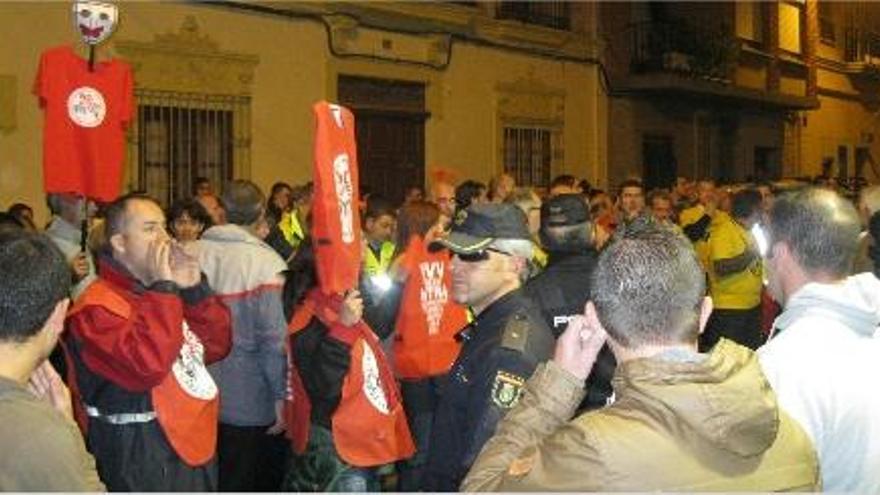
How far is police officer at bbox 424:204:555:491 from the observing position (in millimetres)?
3461

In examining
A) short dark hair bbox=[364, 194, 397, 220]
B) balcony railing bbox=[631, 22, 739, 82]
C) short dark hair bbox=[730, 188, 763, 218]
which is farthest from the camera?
balcony railing bbox=[631, 22, 739, 82]

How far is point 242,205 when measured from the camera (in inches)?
237

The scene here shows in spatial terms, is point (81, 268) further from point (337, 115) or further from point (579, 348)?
point (579, 348)

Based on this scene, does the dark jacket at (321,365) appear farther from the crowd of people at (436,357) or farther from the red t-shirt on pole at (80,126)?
the red t-shirt on pole at (80,126)

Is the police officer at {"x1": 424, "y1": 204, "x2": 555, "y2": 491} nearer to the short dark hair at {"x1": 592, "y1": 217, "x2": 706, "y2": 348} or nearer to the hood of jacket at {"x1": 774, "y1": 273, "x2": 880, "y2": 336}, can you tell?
the hood of jacket at {"x1": 774, "y1": 273, "x2": 880, "y2": 336}

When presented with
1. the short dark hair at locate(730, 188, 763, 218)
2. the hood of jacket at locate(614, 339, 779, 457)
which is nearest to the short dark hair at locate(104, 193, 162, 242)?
the hood of jacket at locate(614, 339, 779, 457)

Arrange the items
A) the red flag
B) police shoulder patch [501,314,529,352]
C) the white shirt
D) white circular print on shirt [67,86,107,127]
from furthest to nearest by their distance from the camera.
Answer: white circular print on shirt [67,86,107,127] < the red flag < police shoulder patch [501,314,529,352] < the white shirt

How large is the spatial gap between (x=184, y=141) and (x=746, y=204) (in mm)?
5892

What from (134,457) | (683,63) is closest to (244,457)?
(134,457)

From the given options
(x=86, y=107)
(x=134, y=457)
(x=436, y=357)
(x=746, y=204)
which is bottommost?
(x=134, y=457)

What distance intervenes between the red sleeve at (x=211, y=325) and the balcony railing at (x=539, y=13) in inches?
495

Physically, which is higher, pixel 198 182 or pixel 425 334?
pixel 198 182

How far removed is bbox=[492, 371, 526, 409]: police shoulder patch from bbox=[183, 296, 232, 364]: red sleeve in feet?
4.42

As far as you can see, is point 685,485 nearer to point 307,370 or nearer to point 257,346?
point 307,370
